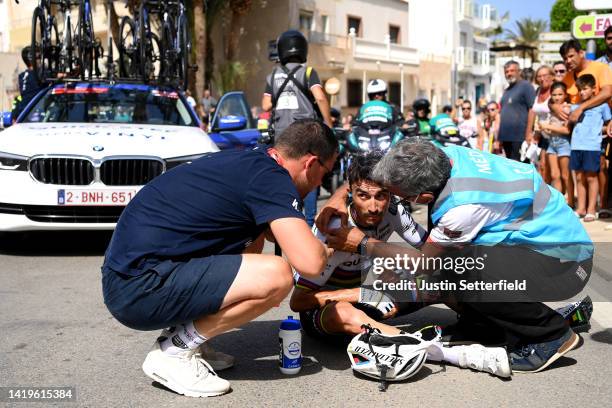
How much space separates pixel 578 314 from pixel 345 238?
64.4 inches

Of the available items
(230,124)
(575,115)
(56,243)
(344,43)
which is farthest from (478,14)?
(56,243)

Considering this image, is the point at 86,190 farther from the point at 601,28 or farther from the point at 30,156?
the point at 601,28

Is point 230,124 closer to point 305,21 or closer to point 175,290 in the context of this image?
point 175,290

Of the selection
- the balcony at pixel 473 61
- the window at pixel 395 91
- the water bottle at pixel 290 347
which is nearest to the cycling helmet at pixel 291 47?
the water bottle at pixel 290 347

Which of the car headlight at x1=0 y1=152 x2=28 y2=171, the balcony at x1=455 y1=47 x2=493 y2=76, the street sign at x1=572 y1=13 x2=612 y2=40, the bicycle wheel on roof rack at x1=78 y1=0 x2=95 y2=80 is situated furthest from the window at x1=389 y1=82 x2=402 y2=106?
the car headlight at x1=0 y1=152 x2=28 y2=171

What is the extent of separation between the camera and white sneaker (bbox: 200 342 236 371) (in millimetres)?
4121

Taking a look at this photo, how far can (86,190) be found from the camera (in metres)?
6.93

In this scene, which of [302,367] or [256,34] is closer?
[302,367]

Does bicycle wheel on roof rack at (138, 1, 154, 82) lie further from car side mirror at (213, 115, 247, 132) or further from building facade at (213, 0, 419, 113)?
building facade at (213, 0, 419, 113)

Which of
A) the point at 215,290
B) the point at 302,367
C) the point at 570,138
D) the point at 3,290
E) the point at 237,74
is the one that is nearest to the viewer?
the point at 215,290

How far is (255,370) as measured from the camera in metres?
4.16

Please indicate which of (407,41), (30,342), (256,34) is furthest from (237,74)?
(30,342)

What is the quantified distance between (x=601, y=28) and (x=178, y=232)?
9.16m

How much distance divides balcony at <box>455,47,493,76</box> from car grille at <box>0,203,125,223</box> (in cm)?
4703
